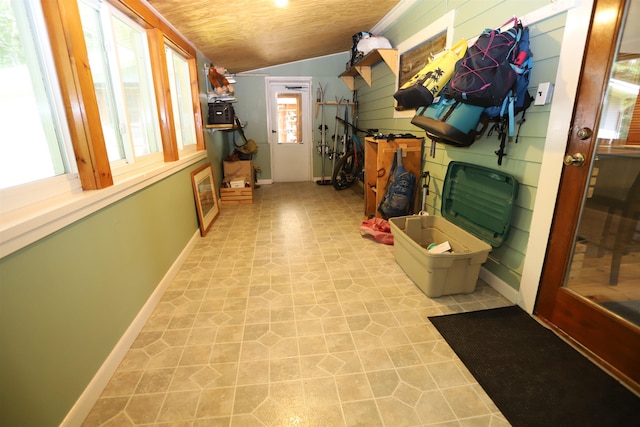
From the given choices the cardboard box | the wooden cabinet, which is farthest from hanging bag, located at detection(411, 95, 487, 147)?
the wooden cabinet

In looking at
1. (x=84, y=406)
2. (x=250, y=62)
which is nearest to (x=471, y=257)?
(x=84, y=406)

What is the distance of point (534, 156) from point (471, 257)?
0.73m

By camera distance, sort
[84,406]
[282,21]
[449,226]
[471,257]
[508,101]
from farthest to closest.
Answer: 1. [282,21]
2. [449,226]
3. [471,257]
4. [508,101]
5. [84,406]

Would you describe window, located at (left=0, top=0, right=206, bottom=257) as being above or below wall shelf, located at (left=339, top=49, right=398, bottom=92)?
below

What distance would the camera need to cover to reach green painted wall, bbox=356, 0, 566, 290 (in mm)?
1763

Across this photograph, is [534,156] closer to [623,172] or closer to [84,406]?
[623,172]

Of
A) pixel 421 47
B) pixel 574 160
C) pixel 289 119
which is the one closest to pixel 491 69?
pixel 574 160

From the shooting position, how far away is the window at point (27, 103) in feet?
3.76

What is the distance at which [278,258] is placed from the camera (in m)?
2.80

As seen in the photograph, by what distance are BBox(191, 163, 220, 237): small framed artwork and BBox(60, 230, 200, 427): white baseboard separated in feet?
3.40

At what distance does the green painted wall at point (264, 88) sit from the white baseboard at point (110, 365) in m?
4.03

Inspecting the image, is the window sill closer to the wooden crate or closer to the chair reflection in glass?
the chair reflection in glass

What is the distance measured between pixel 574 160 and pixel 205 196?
3.37 metres

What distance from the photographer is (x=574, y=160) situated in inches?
63.2
